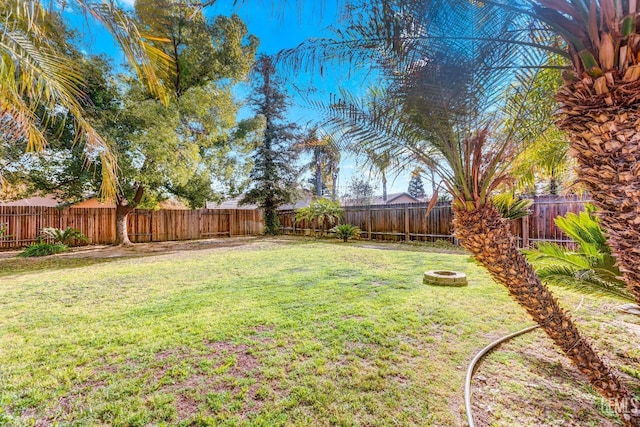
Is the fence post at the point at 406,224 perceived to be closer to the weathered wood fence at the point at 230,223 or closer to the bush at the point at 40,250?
the weathered wood fence at the point at 230,223

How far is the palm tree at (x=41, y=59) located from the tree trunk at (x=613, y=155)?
10.6ft

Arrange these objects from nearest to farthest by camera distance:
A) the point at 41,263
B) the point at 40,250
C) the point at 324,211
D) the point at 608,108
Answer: the point at 608,108, the point at 41,263, the point at 40,250, the point at 324,211

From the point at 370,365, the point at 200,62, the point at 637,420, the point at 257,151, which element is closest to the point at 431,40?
the point at 370,365

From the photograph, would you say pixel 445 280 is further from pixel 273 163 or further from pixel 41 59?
pixel 273 163

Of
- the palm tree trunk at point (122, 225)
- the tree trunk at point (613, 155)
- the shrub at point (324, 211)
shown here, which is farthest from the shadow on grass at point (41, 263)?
the tree trunk at point (613, 155)

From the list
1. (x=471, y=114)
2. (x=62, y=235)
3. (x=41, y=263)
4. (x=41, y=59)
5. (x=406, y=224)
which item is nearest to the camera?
(x=471, y=114)

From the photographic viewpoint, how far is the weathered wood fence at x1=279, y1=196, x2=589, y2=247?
6.96 metres

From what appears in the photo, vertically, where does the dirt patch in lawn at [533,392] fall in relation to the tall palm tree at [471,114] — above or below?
below

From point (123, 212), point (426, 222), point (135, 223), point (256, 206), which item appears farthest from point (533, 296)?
point (256, 206)

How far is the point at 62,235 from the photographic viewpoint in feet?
30.6

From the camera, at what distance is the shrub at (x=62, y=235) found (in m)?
9.17

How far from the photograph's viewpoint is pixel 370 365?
7.55 ft

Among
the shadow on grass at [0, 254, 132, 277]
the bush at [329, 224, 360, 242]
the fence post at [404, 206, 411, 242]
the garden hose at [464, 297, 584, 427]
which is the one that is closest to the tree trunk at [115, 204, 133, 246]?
the shadow on grass at [0, 254, 132, 277]

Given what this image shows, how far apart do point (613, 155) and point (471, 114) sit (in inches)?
42.2
